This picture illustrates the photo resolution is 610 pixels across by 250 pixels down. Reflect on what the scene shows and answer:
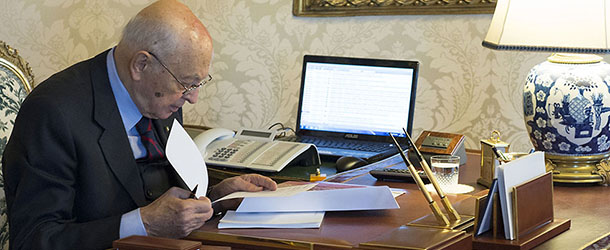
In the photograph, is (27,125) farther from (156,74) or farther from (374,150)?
(374,150)

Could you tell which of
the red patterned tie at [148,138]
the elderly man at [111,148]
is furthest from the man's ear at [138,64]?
the red patterned tie at [148,138]

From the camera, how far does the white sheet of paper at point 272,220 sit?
148 centimetres

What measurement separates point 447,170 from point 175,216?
2.35ft

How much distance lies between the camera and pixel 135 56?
183 centimetres

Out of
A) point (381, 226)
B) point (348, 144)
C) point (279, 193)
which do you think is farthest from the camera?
point (348, 144)

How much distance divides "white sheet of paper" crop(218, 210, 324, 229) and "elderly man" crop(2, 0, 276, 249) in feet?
0.21

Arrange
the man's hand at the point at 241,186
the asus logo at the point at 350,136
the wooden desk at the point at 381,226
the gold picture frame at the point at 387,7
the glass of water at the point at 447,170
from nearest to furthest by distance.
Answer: the wooden desk at the point at 381,226 < the man's hand at the point at 241,186 < the glass of water at the point at 447,170 < the asus logo at the point at 350,136 < the gold picture frame at the point at 387,7

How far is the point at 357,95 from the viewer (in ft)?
8.51

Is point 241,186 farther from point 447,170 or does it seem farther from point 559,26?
point 559,26

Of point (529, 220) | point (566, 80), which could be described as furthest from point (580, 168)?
point (529, 220)

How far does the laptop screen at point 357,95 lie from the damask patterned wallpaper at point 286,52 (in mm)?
354

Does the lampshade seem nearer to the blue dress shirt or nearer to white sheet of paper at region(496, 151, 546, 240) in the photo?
white sheet of paper at region(496, 151, 546, 240)

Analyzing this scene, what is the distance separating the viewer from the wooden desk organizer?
1479 millimetres

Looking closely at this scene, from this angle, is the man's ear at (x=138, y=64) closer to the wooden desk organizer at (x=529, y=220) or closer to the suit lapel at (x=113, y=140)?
the suit lapel at (x=113, y=140)
